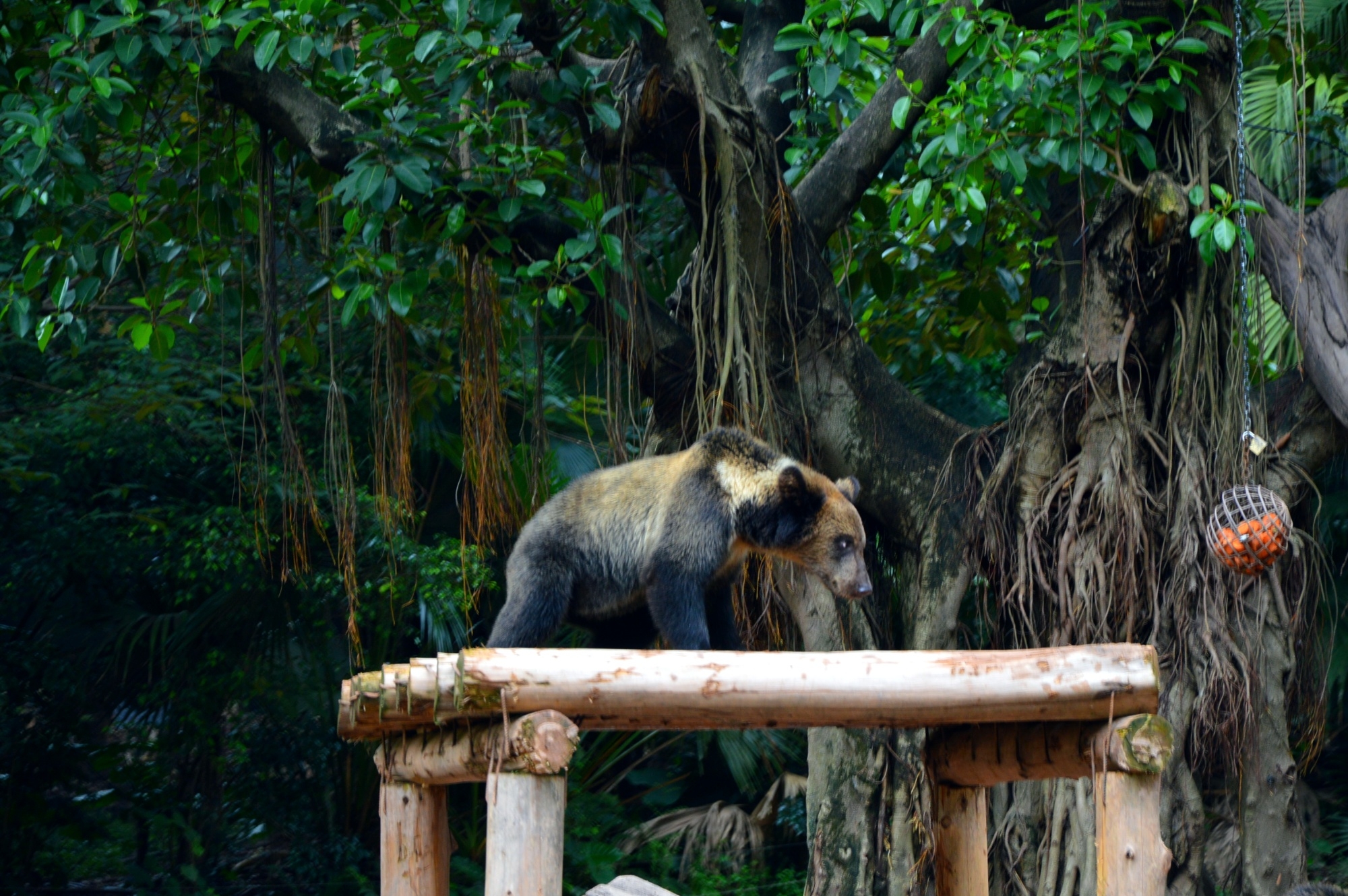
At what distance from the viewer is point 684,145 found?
580 cm

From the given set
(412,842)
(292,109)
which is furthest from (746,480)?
(292,109)

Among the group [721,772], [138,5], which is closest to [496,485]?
[138,5]

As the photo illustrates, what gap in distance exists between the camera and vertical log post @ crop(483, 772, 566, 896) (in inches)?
124

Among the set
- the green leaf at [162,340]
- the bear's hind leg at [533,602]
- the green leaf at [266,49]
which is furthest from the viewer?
the green leaf at [162,340]

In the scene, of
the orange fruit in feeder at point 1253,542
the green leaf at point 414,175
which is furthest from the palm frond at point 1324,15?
the green leaf at point 414,175

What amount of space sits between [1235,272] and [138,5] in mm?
4621

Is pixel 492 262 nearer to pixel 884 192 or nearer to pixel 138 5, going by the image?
pixel 138 5

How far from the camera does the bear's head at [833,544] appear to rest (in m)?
4.58

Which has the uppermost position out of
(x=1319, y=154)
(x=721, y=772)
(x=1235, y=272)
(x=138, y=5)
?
(x=1319, y=154)

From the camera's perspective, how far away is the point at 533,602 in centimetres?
435

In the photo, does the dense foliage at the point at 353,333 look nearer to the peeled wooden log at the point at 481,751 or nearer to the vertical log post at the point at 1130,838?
the peeled wooden log at the point at 481,751

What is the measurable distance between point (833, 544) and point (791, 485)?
0.31 meters

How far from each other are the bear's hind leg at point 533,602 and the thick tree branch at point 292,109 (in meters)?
2.28

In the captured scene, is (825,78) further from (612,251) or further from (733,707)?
(733,707)
